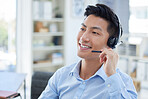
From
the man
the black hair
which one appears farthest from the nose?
the black hair

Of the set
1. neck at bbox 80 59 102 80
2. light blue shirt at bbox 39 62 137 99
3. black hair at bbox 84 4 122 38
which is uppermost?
black hair at bbox 84 4 122 38

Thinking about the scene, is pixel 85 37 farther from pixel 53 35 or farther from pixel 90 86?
pixel 53 35

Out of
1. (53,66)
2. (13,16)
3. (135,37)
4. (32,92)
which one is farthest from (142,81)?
(32,92)

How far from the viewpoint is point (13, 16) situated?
12.7 feet

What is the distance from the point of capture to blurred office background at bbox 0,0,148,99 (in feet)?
12.7

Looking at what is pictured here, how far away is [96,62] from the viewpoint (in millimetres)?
1419

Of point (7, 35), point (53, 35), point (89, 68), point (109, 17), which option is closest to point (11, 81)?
point (89, 68)

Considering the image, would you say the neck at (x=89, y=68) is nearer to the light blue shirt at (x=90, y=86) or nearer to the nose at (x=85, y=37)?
the light blue shirt at (x=90, y=86)

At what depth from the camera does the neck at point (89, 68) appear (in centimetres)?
142

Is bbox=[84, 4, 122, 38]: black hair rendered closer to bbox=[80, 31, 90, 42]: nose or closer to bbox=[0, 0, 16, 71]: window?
bbox=[80, 31, 90, 42]: nose

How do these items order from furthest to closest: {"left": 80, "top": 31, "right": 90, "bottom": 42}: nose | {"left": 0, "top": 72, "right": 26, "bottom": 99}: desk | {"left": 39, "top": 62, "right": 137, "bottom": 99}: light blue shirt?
1. {"left": 0, "top": 72, "right": 26, "bottom": 99}: desk
2. {"left": 80, "top": 31, "right": 90, "bottom": 42}: nose
3. {"left": 39, "top": 62, "right": 137, "bottom": 99}: light blue shirt

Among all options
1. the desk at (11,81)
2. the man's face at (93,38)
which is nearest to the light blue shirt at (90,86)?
the man's face at (93,38)

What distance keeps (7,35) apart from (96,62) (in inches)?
Answer: 111

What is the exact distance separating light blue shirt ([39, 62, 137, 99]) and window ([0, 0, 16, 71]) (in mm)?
2623
